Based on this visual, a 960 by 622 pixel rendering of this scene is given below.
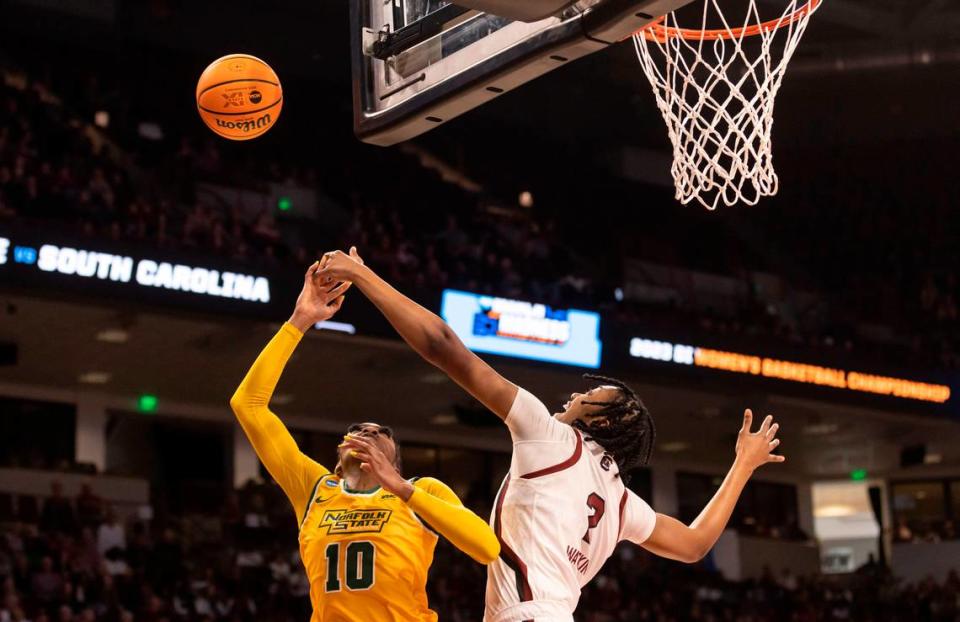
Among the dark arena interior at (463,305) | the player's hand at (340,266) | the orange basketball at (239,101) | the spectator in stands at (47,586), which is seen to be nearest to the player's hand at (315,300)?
the player's hand at (340,266)

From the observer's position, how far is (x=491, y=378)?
4.05 meters

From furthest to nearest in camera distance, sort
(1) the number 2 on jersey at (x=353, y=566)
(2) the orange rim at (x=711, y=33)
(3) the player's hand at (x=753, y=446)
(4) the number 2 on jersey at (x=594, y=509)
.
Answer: (2) the orange rim at (x=711, y=33) < (3) the player's hand at (x=753, y=446) < (1) the number 2 on jersey at (x=353, y=566) < (4) the number 2 on jersey at (x=594, y=509)

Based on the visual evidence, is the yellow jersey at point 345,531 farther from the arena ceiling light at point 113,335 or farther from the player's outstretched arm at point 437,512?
the arena ceiling light at point 113,335

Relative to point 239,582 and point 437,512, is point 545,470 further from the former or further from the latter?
point 239,582

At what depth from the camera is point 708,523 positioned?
479 centimetres

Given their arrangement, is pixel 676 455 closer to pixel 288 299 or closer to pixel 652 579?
pixel 652 579

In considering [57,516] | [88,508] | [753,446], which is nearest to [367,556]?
[753,446]

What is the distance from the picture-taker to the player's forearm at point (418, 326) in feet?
13.2

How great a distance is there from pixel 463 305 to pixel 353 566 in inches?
523

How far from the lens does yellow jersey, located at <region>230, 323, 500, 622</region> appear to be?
4590 millimetres

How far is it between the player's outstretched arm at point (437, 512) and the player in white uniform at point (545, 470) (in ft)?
0.30

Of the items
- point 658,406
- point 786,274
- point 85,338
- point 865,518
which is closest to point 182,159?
point 85,338

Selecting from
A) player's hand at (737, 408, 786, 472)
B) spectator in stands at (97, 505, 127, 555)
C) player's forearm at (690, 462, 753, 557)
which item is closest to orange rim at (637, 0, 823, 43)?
player's hand at (737, 408, 786, 472)

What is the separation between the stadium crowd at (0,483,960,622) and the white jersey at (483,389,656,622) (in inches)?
395
